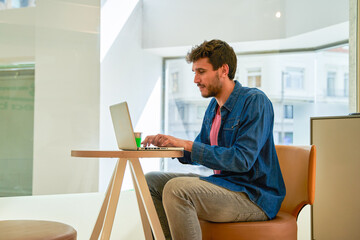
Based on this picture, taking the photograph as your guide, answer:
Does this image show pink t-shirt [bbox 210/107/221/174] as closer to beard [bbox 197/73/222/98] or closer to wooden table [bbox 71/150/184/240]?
beard [bbox 197/73/222/98]

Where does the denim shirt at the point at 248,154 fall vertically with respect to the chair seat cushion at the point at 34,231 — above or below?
above

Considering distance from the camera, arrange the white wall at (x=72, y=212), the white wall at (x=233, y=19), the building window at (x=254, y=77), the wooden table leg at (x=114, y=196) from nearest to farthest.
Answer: the wooden table leg at (x=114, y=196), the white wall at (x=72, y=212), the white wall at (x=233, y=19), the building window at (x=254, y=77)

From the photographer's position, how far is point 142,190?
1.80m

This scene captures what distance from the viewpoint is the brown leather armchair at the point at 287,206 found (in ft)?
5.12

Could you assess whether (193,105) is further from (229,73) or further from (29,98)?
(229,73)

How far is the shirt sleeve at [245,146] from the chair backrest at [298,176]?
0.22 meters

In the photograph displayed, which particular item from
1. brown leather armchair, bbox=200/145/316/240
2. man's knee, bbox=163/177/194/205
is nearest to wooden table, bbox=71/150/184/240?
man's knee, bbox=163/177/194/205

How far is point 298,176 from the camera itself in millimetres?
1803

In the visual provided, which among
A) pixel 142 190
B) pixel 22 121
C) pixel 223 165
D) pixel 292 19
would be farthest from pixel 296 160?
pixel 292 19

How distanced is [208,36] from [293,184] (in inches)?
128

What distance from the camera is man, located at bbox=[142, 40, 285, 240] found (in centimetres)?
154

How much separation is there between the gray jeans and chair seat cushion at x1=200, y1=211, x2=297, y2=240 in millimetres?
30

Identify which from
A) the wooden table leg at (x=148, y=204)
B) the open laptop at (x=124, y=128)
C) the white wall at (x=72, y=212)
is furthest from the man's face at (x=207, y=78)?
the white wall at (x=72, y=212)

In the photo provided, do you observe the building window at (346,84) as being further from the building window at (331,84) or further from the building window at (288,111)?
the building window at (288,111)
